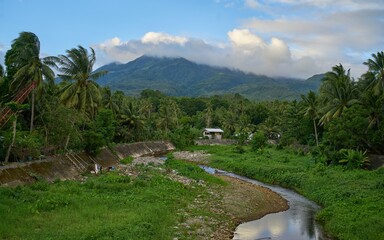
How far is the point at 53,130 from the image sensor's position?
41.2m

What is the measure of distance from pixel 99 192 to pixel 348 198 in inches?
719

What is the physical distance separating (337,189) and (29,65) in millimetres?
31226

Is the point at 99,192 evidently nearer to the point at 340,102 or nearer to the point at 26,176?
A: the point at 26,176

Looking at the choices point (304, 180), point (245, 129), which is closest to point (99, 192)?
point (304, 180)

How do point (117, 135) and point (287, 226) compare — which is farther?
point (117, 135)

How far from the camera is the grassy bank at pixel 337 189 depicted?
22.4 m

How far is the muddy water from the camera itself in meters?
23.2

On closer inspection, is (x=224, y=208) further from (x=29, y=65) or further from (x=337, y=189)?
(x=29, y=65)

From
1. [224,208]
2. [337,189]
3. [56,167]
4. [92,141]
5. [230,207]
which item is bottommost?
[230,207]

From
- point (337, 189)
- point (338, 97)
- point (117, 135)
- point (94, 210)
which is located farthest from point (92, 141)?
point (338, 97)

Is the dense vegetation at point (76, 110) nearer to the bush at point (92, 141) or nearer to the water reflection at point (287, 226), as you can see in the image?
the bush at point (92, 141)

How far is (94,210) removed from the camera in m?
21.6

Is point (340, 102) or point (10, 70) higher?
point (10, 70)

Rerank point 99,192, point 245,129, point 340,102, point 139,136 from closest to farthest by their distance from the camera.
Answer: point 99,192, point 340,102, point 139,136, point 245,129
